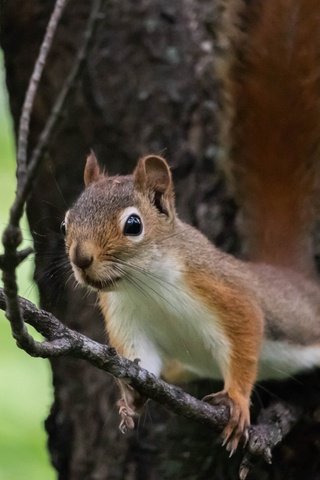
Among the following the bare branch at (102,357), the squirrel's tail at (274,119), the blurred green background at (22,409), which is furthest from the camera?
the blurred green background at (22,409)

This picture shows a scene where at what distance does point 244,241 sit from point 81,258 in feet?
2.63

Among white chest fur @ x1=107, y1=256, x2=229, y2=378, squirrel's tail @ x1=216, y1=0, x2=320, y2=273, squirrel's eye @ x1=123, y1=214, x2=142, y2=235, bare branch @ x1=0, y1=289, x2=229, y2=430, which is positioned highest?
squirrel's tail @ x1=216, y1=0, x2=320, y2=273

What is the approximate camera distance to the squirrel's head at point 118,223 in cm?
146

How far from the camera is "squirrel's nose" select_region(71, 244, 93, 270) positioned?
1424mm

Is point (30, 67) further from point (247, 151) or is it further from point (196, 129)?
point (247, 151)

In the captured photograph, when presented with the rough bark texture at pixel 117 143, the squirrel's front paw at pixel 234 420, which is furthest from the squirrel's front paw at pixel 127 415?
the rough bark texture at pixel 117 143

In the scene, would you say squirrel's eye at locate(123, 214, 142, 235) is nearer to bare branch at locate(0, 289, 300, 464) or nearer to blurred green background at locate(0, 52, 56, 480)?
bare branch at locate(0, 289, 300, 464)

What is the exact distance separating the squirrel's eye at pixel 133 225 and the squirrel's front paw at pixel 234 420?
1.12 feet

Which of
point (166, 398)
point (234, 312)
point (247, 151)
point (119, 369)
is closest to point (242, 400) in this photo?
point (234, 312)

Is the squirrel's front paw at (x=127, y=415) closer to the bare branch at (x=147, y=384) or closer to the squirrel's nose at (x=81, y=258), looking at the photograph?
the bare branch at (x=147, y=384)

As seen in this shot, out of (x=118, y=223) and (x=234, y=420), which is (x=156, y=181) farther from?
(x=234, y=420)

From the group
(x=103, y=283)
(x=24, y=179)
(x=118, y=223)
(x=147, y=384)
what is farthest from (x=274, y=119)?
(x=24, y=179)

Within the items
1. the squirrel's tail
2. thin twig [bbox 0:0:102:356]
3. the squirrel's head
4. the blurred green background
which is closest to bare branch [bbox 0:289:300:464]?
thin twig [bbox 0:0:102:356]

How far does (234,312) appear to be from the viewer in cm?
176
